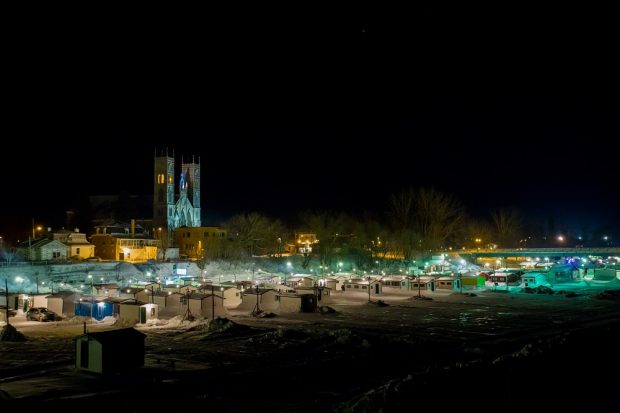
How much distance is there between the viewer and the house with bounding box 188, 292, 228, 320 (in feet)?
77.4

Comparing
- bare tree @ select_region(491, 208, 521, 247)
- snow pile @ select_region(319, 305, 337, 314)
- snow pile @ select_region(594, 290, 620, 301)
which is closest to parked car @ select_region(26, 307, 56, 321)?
snow pile @ select_region(319, 305, 337, 314)

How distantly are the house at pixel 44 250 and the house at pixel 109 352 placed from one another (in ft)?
90.3

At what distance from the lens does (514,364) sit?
12.1 metres

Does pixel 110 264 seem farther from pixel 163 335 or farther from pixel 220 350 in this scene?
pixel 220 350

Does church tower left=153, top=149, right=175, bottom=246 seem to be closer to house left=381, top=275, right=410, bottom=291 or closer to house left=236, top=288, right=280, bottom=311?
house left=381, top=275, right=410, bottom=291

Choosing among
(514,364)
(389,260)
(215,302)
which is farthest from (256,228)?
(514,364)

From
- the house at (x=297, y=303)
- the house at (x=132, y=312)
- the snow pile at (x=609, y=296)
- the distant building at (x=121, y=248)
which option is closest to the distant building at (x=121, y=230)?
the distant building at (x=121, y=248)

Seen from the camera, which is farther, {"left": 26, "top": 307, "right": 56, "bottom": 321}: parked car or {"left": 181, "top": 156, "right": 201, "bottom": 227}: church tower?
{"left": 181, "top": 156, "right": 201, "bottom": 227}: church tower

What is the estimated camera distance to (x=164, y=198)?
58312 mm

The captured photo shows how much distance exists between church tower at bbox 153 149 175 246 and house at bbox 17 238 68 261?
1420 centimetres

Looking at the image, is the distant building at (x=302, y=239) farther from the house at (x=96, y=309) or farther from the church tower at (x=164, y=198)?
the house at (x=96, y=309)

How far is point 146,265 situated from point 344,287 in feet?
46.6

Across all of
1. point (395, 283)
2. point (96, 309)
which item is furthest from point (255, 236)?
point (96, 309)

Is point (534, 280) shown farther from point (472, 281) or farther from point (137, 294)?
point (137, 294)
